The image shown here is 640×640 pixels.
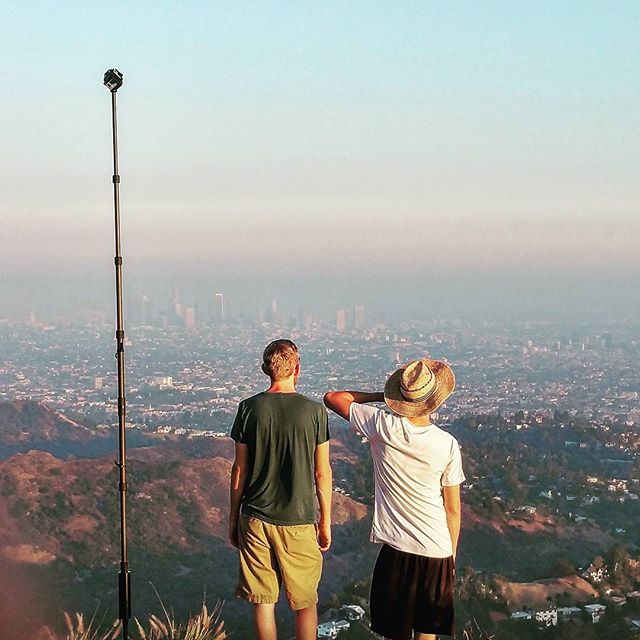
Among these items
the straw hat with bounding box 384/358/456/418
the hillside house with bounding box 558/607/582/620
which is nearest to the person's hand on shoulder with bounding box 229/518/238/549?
the straw hat with bounding box 384/358/456/418

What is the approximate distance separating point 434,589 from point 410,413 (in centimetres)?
63

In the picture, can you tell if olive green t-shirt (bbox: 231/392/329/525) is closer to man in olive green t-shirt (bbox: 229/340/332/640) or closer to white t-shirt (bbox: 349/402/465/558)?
man in olive green t-shirt (bbox: 229/340/332/640)

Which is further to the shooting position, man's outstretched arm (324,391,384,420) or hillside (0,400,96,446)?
hillside (0,400,96,446)

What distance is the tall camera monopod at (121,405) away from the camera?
4.44m

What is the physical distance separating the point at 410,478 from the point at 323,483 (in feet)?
1.23

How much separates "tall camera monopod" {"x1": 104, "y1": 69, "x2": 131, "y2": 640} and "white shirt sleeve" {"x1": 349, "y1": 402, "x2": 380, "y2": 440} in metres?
1.32

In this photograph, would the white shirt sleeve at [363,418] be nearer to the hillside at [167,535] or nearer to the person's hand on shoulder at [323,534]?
the person's hand on shoulder at [323,534]

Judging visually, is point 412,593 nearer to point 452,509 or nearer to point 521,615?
point 452,509

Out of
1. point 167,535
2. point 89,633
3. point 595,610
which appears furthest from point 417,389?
point 167,535

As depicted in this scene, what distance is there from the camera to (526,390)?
1487 centimetres

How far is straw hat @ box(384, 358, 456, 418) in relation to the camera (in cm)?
351

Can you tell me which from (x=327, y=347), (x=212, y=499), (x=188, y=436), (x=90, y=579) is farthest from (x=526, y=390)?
(x=90, y=579)

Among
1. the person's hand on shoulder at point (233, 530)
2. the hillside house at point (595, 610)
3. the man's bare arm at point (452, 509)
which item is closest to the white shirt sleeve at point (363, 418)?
the man's bare arm at point (452, 509)

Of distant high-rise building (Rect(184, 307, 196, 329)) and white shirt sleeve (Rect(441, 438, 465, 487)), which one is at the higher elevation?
distant high-rise building (Rect(184, 307, 196, 329))
